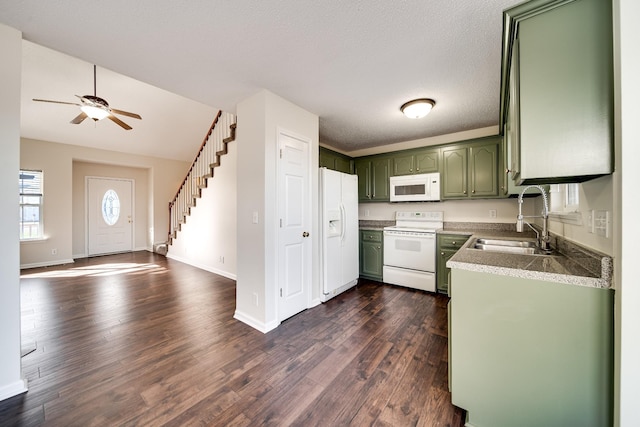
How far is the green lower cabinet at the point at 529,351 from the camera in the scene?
1.10 meters

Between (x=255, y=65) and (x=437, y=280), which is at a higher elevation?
(x=255, y=65)

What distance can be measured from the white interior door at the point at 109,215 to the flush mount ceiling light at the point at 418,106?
731 cm

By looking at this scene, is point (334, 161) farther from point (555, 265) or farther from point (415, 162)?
point (555, 265)

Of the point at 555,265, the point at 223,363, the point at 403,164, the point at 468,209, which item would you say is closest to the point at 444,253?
the point at 468,209

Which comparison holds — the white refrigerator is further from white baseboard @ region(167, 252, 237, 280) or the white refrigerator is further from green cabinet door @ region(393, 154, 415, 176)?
white baseboard @ region(167, 252, 237, 280)

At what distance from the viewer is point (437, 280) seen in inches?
136

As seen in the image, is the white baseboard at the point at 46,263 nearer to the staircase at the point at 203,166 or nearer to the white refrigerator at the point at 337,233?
the staircase at the point at 203,166

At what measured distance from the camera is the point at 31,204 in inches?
193

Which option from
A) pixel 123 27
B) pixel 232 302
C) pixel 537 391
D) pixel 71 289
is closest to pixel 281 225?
pixel 232 302

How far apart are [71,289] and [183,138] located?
12.4 ft

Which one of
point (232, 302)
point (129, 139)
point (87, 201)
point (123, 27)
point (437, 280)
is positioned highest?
point (129, 139)

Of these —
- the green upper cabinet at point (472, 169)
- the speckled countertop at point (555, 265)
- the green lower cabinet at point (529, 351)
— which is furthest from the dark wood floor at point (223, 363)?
the green upper cabinet at point (472, 169)
